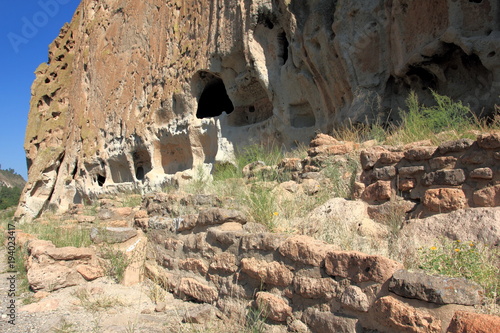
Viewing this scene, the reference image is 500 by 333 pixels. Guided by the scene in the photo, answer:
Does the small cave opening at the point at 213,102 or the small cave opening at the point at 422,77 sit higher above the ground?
the small cave opening at the point at 213,102

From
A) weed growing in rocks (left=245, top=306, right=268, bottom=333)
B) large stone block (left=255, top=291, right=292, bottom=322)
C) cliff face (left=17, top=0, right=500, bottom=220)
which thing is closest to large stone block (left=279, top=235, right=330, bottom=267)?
large stone block (left=255, top=291, right=292, bottom=322)

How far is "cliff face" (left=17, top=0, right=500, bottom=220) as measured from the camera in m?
5.87

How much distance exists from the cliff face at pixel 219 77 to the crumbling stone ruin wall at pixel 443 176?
3.27 metres

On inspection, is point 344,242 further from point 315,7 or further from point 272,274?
point 315,7

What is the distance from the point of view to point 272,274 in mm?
2307

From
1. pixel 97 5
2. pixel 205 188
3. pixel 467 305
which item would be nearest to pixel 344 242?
pixel 467 305

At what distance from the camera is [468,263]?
190 cm

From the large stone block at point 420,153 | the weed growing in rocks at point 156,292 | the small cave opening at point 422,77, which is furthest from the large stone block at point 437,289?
the small cave opening at point 422,77

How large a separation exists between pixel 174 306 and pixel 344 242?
135 cm

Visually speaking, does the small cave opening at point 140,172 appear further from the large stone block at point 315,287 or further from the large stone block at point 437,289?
the large stone block at point 437,289

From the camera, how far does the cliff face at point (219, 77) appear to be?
19.3 ft

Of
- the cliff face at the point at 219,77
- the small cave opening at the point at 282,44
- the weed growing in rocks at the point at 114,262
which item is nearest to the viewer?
the weed growing in rocks at the point at 114,262

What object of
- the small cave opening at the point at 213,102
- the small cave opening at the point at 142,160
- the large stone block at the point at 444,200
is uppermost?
the small cave opening at the point at 213,102

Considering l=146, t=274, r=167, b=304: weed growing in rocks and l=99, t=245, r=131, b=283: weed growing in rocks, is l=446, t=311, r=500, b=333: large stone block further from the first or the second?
l=99, t=245, r=131, b=283: weed growing in rocks
